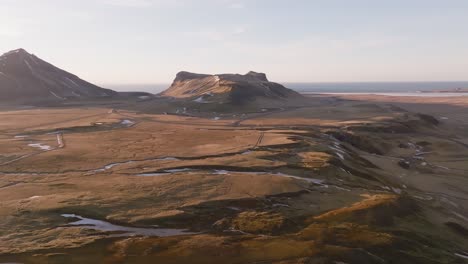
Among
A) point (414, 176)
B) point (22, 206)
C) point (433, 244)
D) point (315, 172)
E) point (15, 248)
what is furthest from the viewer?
point (414, 176)

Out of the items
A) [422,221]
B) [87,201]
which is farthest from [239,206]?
[422,221]

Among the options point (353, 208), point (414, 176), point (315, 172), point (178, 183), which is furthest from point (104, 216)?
point (414, 176)

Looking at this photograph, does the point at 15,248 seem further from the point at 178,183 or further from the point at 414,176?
the point at 414,176

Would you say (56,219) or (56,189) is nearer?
(56,219)

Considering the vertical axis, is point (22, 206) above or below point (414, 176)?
above

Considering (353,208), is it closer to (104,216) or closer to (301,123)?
(104,216)

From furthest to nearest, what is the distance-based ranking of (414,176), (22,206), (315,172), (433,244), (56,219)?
(414,176) → (315,172) → (22,206) → (56,219) → (433,244)
